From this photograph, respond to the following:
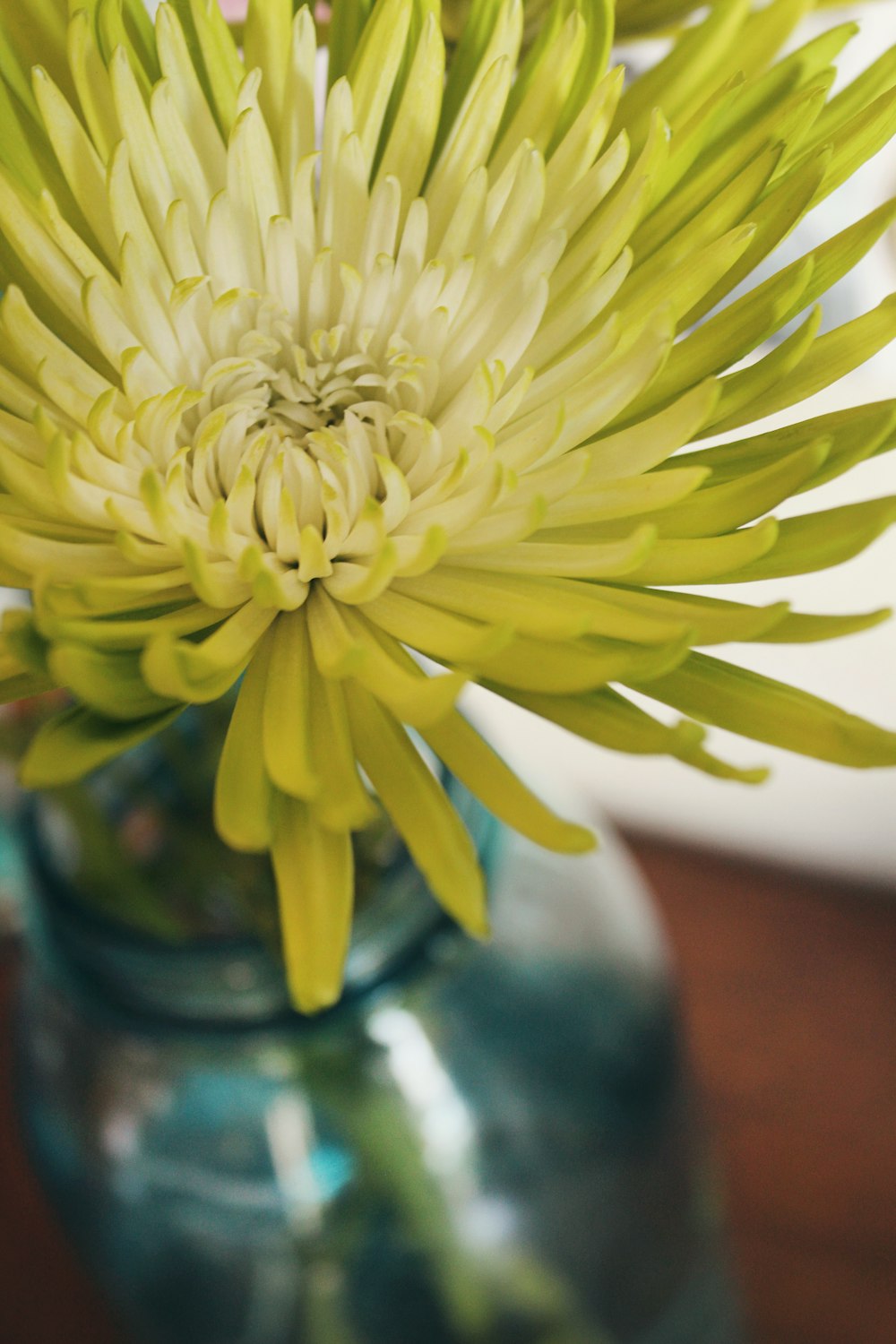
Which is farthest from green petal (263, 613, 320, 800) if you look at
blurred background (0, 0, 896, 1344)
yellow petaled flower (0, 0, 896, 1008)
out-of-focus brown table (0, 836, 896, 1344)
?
out-of-focus brown table (0, 836, 896, 1344)

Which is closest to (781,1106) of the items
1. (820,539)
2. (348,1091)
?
(348,1091)

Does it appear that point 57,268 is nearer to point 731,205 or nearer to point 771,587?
point 731,205

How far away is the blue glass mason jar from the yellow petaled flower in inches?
3.1

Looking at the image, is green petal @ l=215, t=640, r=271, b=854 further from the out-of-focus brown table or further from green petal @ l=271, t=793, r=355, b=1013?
the out-of-focus brown table

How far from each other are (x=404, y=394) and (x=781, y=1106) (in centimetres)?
32

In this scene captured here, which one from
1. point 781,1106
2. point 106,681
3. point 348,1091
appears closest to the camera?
point 106,681

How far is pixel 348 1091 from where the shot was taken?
0.24 metres

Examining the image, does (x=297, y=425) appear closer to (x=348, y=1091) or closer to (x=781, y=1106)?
(x=348, y=1091)

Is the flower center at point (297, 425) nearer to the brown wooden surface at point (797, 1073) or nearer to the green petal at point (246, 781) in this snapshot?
the green petal at point (246, 781)

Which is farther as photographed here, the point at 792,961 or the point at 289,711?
the point at 792,961

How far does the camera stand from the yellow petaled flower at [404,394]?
0.13 metres

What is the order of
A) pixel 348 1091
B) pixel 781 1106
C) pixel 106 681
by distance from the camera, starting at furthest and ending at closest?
pixel 781 1106 < pixel 348 1091 < pixel 106 681

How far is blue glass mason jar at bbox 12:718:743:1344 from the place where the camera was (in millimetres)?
223

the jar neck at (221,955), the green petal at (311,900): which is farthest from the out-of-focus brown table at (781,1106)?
the green petal at (311,900)
